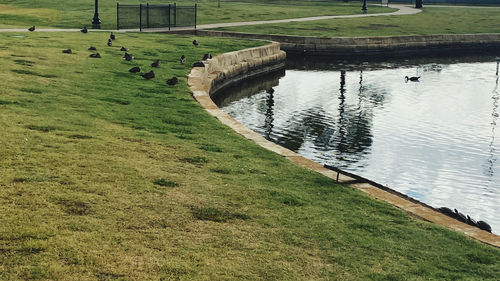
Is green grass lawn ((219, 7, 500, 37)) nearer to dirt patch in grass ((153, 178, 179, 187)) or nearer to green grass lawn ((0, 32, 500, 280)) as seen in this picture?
green grass lawn ((0, 32, 500, 280))

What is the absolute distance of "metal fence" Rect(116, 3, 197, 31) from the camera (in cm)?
3791

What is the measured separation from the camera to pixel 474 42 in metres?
42.8

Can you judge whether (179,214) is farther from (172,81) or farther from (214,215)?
(172,81)

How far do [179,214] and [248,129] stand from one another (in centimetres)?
640

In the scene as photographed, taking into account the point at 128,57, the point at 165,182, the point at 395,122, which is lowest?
the point at 395,122

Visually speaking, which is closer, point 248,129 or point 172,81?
point 248,129

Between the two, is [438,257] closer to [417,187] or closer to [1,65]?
[417,187]

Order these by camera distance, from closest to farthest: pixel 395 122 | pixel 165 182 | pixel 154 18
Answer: pixel 165 182 → pixel 395 122 → pixel 154 18

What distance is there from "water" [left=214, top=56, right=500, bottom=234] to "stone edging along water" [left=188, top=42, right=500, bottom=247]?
80cm

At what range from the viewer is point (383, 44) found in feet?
127

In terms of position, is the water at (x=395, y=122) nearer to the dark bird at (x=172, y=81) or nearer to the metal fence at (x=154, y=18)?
the dark bird at (x=172, y=81)

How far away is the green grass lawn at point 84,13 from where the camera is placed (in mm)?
39500

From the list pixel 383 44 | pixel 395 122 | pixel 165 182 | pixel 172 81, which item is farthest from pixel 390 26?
pixel 165 182

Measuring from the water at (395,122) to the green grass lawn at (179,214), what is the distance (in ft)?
13.9
